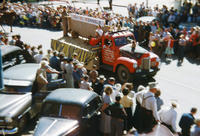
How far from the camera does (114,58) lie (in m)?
12.1

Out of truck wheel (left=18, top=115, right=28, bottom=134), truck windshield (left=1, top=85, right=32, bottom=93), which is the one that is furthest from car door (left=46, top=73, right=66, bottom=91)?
truck wheel (left=18, top=115, right=28, bottom=134)

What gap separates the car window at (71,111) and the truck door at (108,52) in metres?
5.52

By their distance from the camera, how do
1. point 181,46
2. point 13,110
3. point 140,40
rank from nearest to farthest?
point 13,110 → point 181,46 → point 140,40

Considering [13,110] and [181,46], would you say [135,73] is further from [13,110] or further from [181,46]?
[13,110]

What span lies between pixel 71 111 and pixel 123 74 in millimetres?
5013

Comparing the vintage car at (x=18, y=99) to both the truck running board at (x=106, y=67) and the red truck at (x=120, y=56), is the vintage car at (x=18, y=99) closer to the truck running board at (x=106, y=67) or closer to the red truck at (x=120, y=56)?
the red truck at (x=120, y=56)

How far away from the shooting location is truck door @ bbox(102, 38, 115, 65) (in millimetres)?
12078

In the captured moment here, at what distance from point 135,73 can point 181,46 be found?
4544 millimetres

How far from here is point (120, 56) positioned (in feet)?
38.8

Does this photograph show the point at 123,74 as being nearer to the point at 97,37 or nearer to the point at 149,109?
the point at 97,37

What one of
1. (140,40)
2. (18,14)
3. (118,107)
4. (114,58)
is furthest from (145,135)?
(18,14)

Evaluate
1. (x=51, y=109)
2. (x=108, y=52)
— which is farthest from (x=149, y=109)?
(x=108, y=52)

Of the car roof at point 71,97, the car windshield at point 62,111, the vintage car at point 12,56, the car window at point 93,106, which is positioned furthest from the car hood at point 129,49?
the car windshield at point 62,111

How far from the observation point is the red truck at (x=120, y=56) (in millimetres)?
11289
